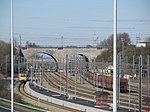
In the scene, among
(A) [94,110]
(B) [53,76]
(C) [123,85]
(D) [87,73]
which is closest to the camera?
(A) [94,110]

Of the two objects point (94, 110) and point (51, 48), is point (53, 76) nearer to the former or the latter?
point (51, 48)

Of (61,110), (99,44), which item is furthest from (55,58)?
(61,110)

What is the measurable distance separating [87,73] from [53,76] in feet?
42.4

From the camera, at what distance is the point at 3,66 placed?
92.1 feet

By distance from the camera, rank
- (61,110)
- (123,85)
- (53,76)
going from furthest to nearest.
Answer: (53,76) → (123,85) → (61,110)

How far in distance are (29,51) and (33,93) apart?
2629cm

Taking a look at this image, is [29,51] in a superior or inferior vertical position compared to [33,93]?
superior

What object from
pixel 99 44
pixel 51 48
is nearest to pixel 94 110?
pixel 99 44

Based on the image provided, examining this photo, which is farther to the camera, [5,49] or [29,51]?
[29,51]

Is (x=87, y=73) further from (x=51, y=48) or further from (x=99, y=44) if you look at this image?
(x=51, y=48)

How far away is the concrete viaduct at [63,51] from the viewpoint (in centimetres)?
5359

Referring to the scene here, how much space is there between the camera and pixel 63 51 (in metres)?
57.5

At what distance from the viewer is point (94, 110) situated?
1775cm

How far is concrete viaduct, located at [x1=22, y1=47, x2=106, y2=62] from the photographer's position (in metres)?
53.6
